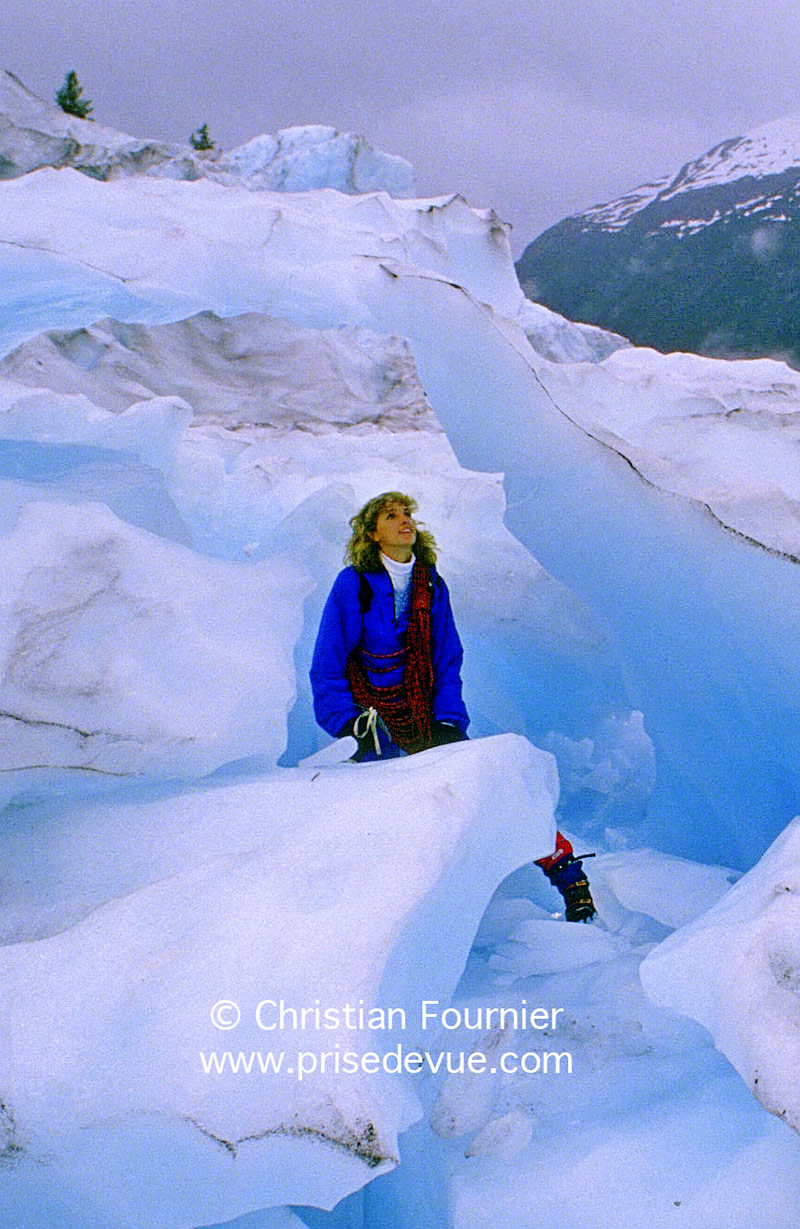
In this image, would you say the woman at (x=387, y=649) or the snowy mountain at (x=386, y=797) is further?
the woman at (x=387, y=649)

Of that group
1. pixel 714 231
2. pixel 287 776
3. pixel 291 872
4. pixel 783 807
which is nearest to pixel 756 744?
pixel 783 807

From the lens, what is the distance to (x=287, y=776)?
5.22 ft

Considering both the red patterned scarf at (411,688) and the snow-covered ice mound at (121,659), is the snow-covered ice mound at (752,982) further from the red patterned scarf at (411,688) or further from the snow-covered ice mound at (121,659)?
the red patterned scarf at (411,688)

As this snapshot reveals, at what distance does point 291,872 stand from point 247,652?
0.57m

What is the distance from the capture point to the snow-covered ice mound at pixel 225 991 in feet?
3.06

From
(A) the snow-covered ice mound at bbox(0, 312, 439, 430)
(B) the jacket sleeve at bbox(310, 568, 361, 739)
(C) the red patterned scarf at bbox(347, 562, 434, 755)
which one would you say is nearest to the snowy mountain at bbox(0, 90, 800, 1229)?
(B) the jacket sleeve at bbox(310, 568, 361, 739)

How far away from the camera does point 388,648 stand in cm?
217

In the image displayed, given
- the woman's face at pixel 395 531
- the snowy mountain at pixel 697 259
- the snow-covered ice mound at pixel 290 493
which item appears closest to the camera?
the woman's face at pixel 395 531

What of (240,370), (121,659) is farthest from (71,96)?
(121,659)

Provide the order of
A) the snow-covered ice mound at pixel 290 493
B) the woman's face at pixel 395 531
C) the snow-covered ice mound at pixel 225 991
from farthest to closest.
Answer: the snow-covered ice mound at pixel 290 493 → the woman's face at pixel 395 531 → the snow-covered ice mound at pixel 225 991

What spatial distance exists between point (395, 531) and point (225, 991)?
1.26 m

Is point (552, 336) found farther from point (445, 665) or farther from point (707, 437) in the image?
point (445, 665)

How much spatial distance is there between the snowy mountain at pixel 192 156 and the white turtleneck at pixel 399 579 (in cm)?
621

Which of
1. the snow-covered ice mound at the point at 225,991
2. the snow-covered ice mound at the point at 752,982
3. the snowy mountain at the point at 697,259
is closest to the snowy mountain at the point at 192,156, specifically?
the snow-covered ice mound at the point at 225,991
